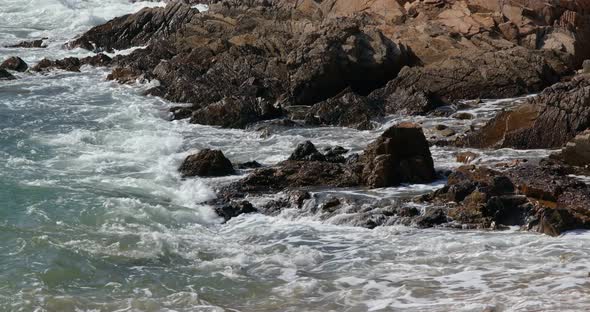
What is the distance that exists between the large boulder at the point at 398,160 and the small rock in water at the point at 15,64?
56.0 ft

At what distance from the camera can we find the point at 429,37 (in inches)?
927

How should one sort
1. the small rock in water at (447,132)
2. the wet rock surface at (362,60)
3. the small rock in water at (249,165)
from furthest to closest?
the wet rock surface at (362,60)
the small rock in water at (447,132)
the small rock in water at (249,165)

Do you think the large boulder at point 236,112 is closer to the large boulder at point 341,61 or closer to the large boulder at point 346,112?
the large boulder at point 346,112

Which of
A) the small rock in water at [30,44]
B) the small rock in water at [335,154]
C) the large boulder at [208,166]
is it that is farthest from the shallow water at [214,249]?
the small rock in water at [30,44]

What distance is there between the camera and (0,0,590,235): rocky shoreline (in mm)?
13219

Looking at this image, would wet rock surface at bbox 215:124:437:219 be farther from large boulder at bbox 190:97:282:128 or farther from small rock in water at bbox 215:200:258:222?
large boulder at bbox 190:97:282:128

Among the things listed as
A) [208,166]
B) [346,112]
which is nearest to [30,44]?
[346,112]

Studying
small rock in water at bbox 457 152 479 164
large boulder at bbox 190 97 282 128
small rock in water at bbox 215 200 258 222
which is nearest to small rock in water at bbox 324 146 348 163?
small rock in water at bbox 457 152 479 164

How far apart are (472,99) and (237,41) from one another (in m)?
8.29

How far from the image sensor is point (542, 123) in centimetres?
1616

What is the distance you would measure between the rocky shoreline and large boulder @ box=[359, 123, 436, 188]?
0.02 metres

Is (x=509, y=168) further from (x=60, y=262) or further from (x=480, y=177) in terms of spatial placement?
(x=60, y=262)

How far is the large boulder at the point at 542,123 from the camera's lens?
52.1 ft

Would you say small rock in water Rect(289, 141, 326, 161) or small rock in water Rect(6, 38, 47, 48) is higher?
small rock in water Rect(289, 141, 326, 161)
